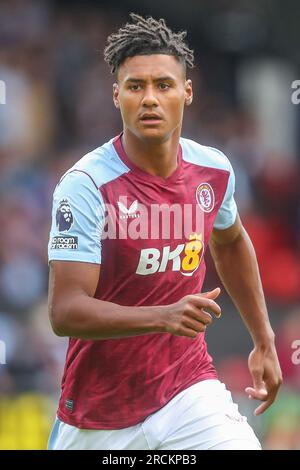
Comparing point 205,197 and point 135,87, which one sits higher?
point 135,87

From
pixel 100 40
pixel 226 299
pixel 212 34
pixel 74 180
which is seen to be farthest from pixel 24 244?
pixel 74 180

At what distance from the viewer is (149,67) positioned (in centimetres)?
514

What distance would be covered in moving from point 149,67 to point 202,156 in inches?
23.5

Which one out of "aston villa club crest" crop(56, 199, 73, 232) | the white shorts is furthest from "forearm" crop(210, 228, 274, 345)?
"aston villa club crest" crop(56, 199, 73, 232)

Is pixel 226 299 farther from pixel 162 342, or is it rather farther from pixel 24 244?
pixel 162 342

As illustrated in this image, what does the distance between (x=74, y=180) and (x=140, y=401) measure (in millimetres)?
1029

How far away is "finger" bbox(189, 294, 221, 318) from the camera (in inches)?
177

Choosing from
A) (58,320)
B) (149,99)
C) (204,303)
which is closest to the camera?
(204,303)

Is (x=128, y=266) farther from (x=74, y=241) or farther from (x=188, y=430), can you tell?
(x=188, y=430)

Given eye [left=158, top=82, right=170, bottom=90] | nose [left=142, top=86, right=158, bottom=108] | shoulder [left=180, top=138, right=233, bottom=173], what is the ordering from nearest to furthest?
nose [left=142, top=86, right=158, bottom=108], eye [left=158, top=82, right=170, bottom=90], shoulder [left=180, top=138, right=233, bottom=173]

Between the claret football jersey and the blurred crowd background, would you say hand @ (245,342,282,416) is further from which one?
the blurred crowd background

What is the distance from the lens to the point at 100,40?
13.3 meters

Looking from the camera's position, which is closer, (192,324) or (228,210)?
(192,324)

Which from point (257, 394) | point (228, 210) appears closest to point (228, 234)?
point (228, 210)
